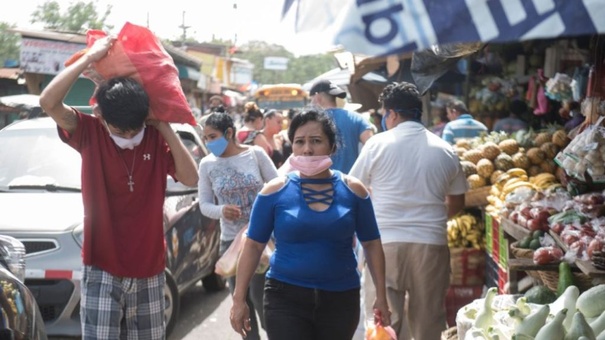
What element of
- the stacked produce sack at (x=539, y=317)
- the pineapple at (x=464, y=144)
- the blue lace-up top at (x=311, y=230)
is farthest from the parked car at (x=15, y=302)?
the pineapple at (x=464, y=144)

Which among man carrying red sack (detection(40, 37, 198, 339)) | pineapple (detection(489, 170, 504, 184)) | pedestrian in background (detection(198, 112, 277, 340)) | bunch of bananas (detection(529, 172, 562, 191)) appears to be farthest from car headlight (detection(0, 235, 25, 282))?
pineapple (detection(489, 170, 504, 184))

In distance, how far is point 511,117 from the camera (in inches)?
447

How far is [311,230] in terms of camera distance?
4.45 m

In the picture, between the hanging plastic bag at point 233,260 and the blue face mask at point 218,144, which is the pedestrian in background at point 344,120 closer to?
the blue face mask at point 218,144

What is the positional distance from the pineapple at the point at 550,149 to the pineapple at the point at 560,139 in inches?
1.6

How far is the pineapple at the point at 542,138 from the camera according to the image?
8672 millimetres

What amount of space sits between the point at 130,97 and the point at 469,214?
191 inches

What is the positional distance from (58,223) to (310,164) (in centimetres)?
318

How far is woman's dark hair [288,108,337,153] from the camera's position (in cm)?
474

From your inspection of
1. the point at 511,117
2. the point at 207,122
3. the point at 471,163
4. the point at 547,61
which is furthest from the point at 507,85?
the point at 207,122

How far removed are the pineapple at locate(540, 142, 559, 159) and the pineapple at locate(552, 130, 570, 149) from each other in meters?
0.04

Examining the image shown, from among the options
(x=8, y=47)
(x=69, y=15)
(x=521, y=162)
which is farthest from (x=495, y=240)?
(x=69, y=15)

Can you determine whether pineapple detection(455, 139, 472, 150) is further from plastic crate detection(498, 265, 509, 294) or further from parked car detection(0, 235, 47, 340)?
parked car detection(0, 235, 47, 340)

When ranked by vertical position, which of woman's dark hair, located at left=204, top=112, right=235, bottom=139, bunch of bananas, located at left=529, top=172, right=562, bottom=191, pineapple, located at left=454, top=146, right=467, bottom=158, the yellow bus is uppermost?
the yellow bus
